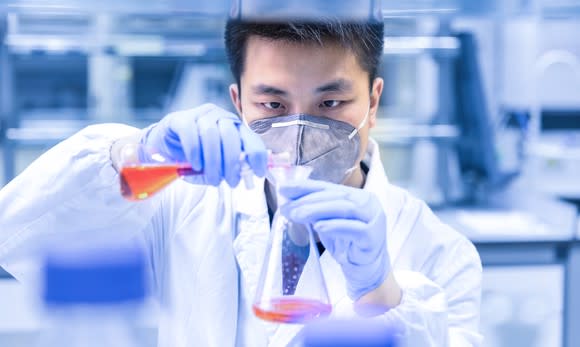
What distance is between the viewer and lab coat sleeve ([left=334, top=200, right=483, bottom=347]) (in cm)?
97

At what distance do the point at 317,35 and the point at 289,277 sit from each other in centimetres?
38

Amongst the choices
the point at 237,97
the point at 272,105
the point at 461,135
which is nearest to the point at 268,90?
the point at 272,105

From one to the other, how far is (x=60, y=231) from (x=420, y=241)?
2.36ft

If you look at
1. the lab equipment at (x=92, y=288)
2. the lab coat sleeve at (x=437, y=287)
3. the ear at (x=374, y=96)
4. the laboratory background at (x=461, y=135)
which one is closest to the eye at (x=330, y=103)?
the ear at (x=374, y=96)

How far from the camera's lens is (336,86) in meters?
Answer: 1.05

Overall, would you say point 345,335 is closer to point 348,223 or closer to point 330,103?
point 348,223

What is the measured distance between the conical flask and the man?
0.12 ft

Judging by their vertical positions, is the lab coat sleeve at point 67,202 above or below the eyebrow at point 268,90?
below

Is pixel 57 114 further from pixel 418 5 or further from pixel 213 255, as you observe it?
pixel 418 5

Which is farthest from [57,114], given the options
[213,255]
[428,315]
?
[428,315]

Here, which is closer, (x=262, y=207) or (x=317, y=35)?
(x=317, y=35)

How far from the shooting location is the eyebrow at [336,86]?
103 centimetres

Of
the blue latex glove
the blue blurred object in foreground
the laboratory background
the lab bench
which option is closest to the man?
the blue latex glove

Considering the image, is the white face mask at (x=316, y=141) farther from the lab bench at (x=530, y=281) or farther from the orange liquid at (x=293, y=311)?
the lab bench at (x=530, y=281)
